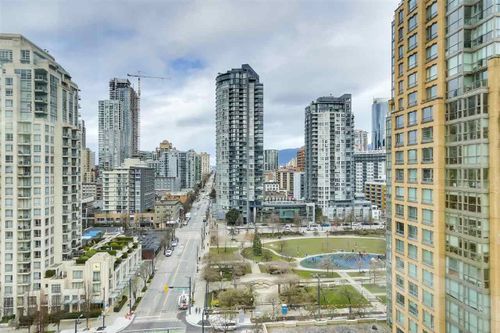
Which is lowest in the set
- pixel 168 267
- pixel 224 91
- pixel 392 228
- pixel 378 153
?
pixel 168 267

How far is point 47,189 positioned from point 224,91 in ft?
201

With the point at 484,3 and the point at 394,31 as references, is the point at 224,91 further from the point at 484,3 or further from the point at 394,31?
the point at 484,3

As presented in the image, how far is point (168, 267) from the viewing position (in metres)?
54.0

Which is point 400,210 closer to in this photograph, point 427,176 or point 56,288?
point 427,176

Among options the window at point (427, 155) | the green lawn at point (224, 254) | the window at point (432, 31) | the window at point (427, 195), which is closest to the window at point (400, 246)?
the window at point (427, 195)

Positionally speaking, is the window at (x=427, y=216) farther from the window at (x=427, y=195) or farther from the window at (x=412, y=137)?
the window at (x=412, y=137)

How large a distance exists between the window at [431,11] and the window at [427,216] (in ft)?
40.3

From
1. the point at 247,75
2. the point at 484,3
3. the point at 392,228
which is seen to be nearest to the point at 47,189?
the point at 392,228

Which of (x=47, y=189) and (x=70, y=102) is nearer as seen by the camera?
(x=47, y=189)

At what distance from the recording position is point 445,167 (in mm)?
19984

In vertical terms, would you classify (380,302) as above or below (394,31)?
below

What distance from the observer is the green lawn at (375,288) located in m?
41.4

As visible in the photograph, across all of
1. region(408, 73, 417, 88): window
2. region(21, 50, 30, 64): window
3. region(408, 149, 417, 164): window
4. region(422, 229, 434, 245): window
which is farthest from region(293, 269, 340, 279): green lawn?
region(21, 50, 30, 64): window

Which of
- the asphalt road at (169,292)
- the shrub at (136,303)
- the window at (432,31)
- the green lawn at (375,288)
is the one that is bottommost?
the asphalt road at (169,292)
